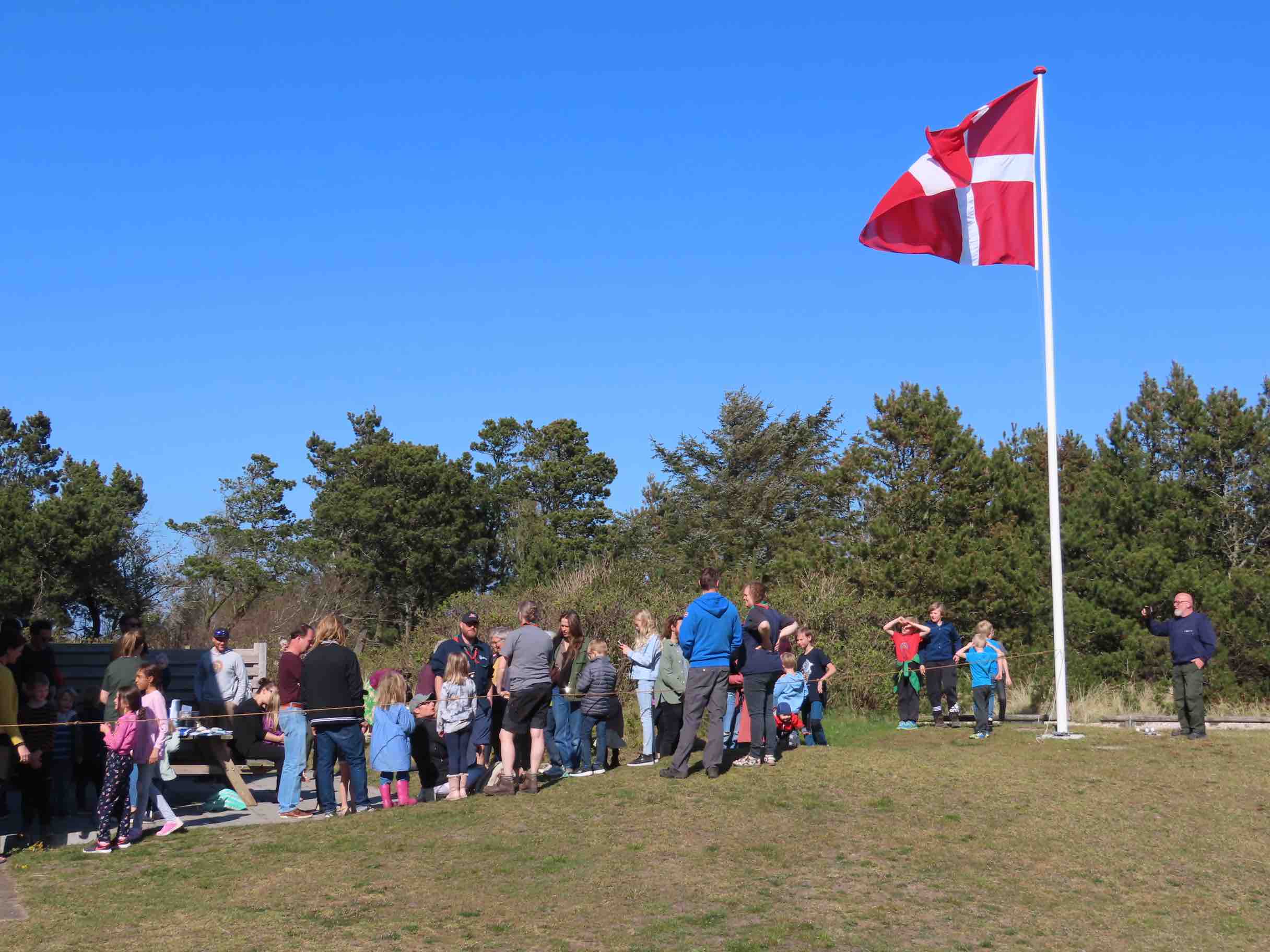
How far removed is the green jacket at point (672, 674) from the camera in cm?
1319

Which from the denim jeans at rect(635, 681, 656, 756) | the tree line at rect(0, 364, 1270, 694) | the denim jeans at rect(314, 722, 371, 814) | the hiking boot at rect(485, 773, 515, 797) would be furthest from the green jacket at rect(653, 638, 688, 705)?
the tree line at rect(0, 364, 1270, 694)

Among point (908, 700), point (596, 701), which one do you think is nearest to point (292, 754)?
point (596, 701)

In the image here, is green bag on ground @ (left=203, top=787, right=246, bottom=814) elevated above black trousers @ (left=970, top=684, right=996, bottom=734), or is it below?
below

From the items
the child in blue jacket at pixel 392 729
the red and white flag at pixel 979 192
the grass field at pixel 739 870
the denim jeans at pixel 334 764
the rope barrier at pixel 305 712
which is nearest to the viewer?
the grass field at pixel 739 870

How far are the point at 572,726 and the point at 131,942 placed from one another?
621 centimetres

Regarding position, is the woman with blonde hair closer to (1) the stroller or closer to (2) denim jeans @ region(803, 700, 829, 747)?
(1) the stroller

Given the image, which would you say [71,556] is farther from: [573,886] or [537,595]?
[573,886]

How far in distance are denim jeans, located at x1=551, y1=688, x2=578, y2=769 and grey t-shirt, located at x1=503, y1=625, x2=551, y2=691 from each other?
1.14 meters

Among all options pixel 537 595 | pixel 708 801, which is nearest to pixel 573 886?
pixel 708 801

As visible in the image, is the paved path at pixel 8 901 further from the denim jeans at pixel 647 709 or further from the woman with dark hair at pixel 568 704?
the denim jeans at pixel 647 709

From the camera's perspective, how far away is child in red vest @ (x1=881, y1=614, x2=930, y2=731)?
16.7 meters

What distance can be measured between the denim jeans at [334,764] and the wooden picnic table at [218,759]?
1278mm

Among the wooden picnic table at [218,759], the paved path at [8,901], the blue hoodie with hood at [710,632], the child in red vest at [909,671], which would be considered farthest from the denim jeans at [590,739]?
the paved path at [8,901]

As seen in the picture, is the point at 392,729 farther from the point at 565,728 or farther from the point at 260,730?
the point at 260,730
